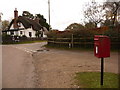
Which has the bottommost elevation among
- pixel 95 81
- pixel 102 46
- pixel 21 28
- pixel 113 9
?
pixel 95 81

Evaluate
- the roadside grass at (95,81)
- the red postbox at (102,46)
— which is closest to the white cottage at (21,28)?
the roadside grass at (95,81)

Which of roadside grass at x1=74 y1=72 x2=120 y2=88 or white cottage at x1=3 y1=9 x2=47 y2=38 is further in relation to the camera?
white cottage at x1=3 y1=9 x2=47 y2=38

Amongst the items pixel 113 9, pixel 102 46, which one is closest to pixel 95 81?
pixel 102 46

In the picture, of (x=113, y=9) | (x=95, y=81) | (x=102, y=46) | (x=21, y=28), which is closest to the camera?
(x=102, y=46)

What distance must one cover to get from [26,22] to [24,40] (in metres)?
19.5

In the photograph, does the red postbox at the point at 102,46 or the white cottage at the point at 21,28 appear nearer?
the red postbox at the point at 102,46

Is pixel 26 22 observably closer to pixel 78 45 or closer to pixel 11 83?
pixel 78 45

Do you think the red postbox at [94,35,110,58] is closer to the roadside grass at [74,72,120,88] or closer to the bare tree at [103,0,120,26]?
the roadside grass at [74,72,120,88]

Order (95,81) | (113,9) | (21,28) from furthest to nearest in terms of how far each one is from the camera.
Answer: (21,28)
(113,9)
(95,81)

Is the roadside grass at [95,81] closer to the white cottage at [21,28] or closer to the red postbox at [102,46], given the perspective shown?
the red postbox at [102,46]

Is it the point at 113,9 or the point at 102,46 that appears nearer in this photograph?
the point at 102,46

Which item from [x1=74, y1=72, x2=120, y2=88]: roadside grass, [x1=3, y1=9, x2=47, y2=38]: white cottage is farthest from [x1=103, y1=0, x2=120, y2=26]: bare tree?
[x1=3, y1=9, x2=47, y2=38]: white cottage

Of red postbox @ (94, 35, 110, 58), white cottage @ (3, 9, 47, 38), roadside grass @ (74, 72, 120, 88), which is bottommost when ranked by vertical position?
roadside grass @ (74, 72, 120, 88)

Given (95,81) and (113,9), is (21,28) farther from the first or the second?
(95,81)
